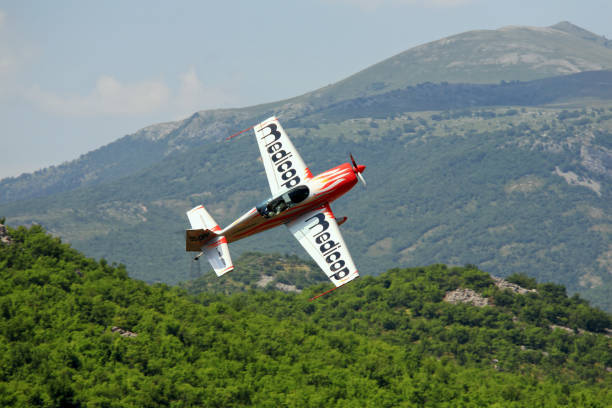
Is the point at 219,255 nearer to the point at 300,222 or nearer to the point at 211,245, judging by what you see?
the point at 211,245

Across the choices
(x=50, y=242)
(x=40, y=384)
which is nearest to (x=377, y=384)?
(x=40, y=384)

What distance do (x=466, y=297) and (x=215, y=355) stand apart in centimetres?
6818

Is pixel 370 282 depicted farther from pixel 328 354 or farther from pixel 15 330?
pixel 15 330

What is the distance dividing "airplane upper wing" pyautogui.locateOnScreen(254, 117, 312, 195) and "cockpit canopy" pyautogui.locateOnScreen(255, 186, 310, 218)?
1.32m

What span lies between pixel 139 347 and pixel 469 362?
62.5m

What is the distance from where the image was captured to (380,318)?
135 m

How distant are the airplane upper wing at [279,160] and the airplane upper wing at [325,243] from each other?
342 centimetres

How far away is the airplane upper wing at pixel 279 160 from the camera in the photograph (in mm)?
64188

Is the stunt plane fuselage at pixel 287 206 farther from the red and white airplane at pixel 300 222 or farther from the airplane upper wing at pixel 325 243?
the airplane upper wing at pixel 325 243

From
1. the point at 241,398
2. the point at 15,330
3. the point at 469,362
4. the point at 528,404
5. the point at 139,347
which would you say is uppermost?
the point at 15,330

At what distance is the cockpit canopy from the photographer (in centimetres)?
6056

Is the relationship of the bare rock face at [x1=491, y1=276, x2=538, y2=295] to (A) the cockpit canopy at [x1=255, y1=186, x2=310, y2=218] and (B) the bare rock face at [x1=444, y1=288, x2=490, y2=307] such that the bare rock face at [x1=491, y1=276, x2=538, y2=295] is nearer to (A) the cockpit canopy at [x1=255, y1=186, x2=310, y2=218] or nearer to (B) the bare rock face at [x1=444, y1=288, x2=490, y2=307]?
(B) the bare rock face at [x1=444, y1=288, x2=490, y2=307]

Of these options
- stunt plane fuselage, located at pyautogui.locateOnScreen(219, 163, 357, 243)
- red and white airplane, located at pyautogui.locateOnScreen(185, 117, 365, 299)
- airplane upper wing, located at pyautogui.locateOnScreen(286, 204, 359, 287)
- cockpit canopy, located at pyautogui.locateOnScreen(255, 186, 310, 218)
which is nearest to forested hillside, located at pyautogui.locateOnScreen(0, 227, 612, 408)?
red and white airplane, located at pyautogui.locateOnScreen(185, 117, 365, 299)

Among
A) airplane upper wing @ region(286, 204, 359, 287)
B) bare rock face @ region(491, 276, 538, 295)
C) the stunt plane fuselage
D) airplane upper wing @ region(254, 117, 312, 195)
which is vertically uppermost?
airplane upper wing @ region(254, 117, 312, 195)
